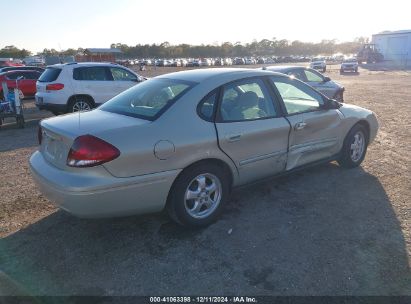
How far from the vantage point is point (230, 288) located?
2973mm

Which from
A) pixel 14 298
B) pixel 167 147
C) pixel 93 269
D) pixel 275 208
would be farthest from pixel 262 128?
pixel 14 298

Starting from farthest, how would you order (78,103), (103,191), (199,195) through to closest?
(78,103), (199,195), (103,191)

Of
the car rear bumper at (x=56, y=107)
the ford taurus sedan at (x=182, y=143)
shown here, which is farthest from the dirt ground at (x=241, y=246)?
the car rear bumper at (x=56, y=107)

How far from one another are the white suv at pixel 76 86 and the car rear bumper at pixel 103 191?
728 cm

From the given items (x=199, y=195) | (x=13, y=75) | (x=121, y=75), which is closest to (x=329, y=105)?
(x=199, y=195)

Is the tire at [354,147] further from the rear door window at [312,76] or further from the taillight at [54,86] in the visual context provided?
the taillight at [54,86]

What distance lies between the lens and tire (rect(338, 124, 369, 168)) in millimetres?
5473

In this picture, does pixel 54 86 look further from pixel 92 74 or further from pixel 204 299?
pixel 204 299

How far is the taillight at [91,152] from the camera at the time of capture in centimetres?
322

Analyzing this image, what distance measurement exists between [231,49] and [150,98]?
138619 millimetres

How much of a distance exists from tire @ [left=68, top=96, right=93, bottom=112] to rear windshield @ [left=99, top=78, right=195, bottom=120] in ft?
21.4

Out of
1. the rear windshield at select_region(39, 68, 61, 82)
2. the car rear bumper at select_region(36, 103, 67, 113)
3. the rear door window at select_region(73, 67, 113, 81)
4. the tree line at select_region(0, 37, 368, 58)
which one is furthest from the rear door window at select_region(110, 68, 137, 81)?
the tree line at select_region(0, 37, 368, 58)

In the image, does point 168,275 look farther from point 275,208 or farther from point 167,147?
point 275,208

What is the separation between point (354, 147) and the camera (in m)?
5.61
